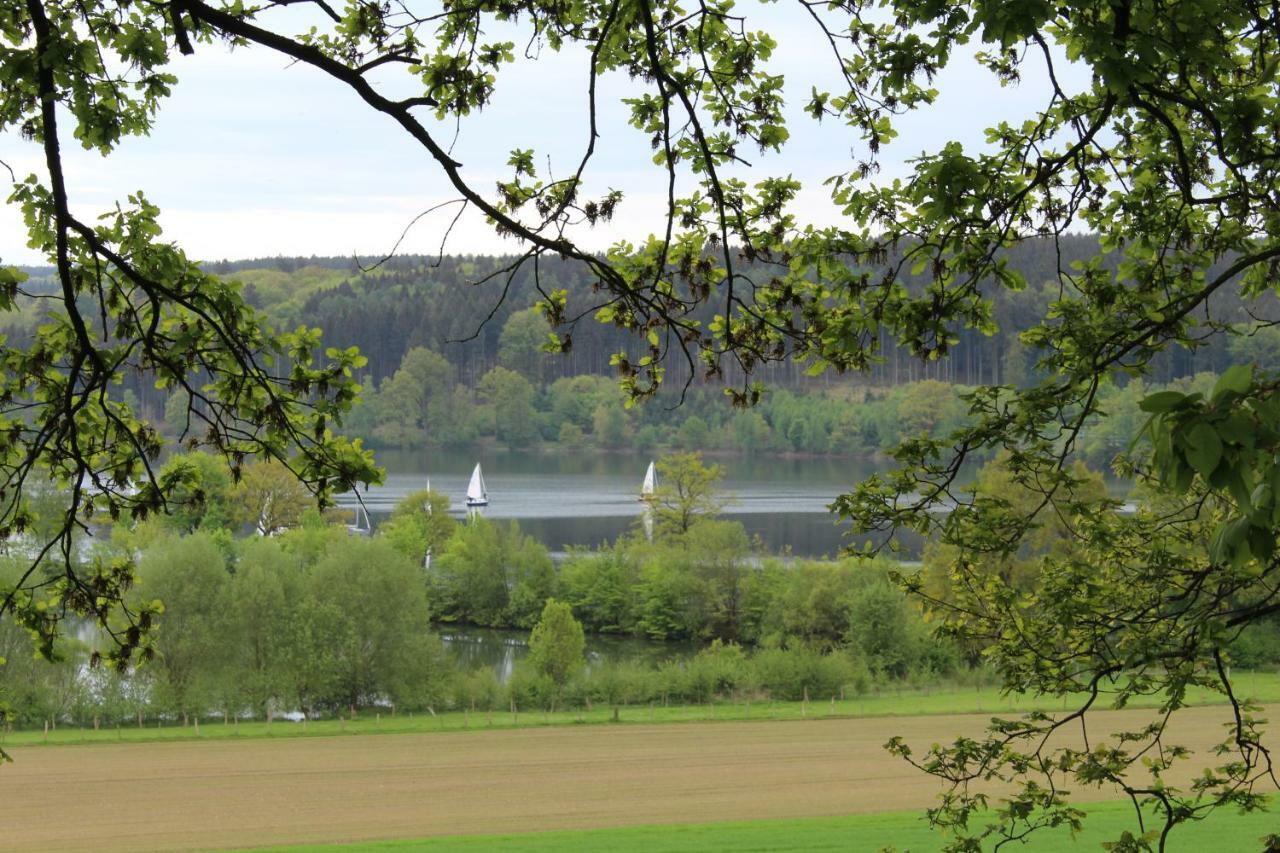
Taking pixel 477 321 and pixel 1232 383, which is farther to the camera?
pixel 477 321

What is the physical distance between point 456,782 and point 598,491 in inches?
2213

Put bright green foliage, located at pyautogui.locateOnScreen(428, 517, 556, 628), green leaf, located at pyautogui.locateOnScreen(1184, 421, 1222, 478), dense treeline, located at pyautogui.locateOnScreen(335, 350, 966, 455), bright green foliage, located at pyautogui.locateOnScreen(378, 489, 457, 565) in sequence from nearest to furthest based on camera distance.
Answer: green leaf, located at pyautogui.locateOnScreen(1184, 421, 1222, 478)
bright green foliage, located at pyautogui.locateOnScreen(428, 517, 556, 628)
bright green foliage, located at pyautogui.locateOnScreen(378, 489, 457, 565)
dense treeline, located at pyautogui.locateOnScreen(335, 350, 966, 455)

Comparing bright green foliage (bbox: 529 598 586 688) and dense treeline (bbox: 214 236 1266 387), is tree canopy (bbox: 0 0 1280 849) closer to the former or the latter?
bright green foliage (bbox: 529 598 586 688)

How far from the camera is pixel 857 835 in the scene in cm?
1800

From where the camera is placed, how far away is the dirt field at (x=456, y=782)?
20938 mm

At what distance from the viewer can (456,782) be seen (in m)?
24.3

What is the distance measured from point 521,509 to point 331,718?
36809 millimetres

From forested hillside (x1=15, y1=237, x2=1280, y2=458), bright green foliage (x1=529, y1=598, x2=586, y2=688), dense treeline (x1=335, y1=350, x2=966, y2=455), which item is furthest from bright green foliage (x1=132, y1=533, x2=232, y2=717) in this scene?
dense treeline (x1=335, y1=350, x2=966, y2=455)

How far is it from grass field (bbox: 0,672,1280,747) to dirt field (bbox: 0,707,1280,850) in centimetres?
86

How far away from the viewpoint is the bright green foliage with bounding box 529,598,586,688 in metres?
34.5

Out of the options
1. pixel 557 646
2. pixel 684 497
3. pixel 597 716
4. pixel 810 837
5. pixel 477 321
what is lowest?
pixel 597 716

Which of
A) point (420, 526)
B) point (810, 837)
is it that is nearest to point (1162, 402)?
point (810, 837)

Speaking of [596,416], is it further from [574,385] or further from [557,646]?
[557,646]

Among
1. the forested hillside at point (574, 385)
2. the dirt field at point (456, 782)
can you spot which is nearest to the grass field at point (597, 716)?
the dirt field at point (456, 782)
